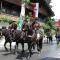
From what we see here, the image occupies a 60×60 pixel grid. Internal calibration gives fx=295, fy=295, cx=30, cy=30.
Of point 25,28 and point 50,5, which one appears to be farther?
point 50,5

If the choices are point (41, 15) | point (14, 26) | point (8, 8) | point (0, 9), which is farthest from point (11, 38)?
point (41, 15)

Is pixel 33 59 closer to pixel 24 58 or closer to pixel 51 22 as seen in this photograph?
pixel 24 58

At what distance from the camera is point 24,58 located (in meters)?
15.8

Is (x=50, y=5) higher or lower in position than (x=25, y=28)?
higher

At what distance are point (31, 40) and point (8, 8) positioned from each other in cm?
2287

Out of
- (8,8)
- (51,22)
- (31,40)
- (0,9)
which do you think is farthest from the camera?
(51,22)

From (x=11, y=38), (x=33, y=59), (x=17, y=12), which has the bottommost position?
(x=33, y=59)

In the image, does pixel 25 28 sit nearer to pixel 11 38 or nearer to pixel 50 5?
pixel 11 38

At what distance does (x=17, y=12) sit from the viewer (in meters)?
41.1

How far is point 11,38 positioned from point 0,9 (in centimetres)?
1882

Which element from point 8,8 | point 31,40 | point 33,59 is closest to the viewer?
point 33,59

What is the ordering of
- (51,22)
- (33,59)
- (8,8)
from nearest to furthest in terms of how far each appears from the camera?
(33,59), (8,8), (51,22)

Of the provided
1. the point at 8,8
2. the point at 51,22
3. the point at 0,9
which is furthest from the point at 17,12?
the point at 51,22

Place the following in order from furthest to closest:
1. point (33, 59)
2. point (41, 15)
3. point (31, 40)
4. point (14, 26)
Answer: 1. point (41, 15)
2. point (14, 26)
3. point (31, 40)
4. point (33, 59)
